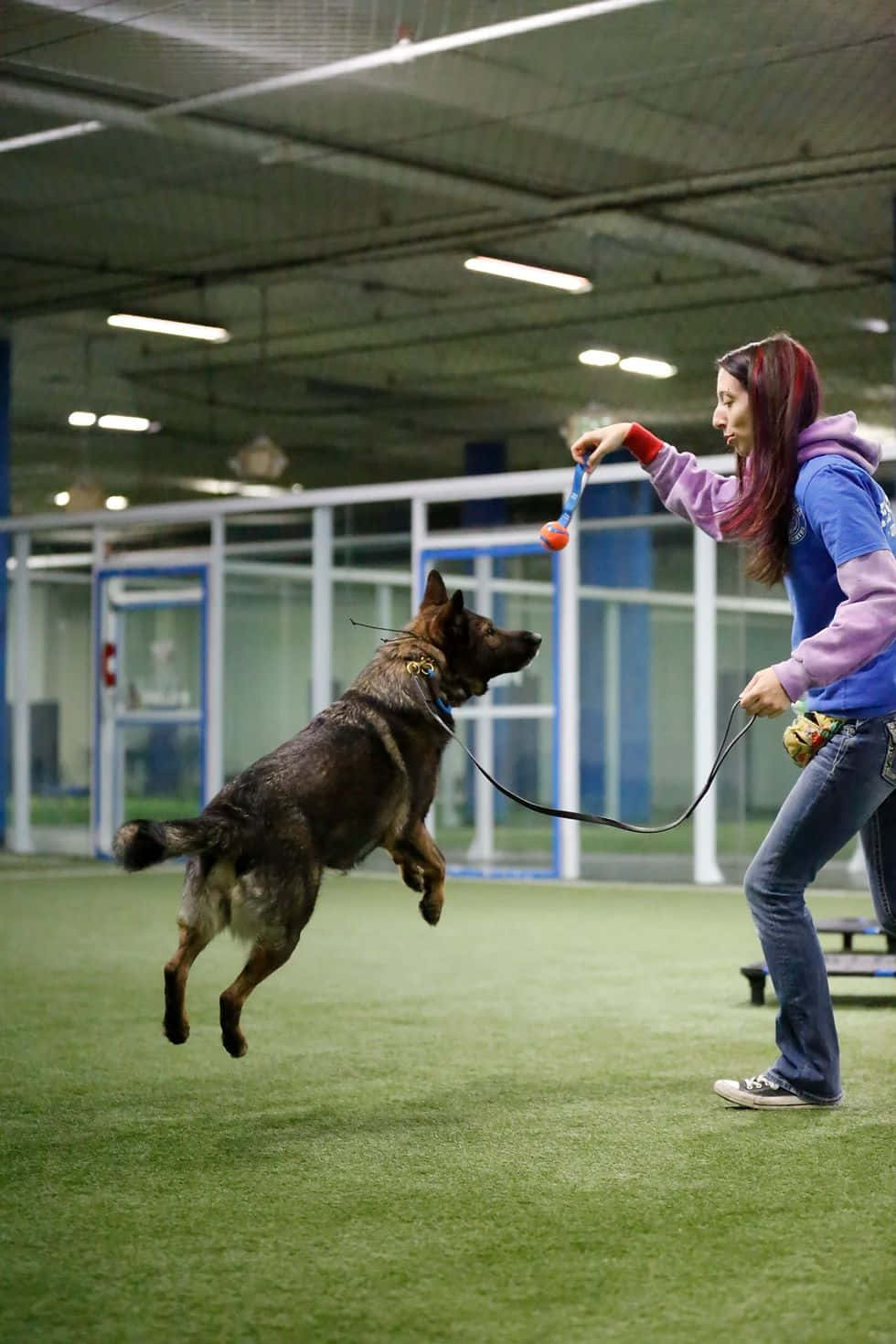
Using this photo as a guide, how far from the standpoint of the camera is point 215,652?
550 inches

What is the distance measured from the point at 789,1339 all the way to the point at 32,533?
45.6ft

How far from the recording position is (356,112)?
10.7 metres

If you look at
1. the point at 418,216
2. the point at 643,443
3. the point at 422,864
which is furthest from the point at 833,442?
the point at 418,216

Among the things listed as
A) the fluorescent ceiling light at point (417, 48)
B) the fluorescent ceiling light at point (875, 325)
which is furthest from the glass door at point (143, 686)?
the fluorescent ceiling light at point (875, 325)

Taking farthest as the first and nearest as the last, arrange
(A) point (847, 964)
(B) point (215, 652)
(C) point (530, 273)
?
(C) point (530, 273) < (B) point (215, 652) < (A) point (847, 964)

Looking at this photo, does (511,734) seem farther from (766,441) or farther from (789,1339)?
(789,1339)

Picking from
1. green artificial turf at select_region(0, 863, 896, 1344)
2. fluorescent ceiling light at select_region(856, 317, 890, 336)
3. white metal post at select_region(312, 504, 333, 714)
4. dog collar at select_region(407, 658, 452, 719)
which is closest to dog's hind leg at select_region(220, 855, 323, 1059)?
green artificial turf at select_region(0, 863, 896, 1344)

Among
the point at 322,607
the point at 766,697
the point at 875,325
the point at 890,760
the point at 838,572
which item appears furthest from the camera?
the point at 875,325

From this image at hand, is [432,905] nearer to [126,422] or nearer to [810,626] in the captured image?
[810,626]

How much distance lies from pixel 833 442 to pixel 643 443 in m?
0.56

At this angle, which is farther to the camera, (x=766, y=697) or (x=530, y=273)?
(x=530, y=273)

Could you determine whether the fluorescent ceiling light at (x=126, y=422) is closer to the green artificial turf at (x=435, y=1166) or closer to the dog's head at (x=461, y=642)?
the green artificial turf at (x=435, y=1166)

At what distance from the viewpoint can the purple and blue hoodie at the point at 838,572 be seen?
3.72m

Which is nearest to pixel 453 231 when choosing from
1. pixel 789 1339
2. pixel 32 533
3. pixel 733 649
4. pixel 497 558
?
pixel 497 558
